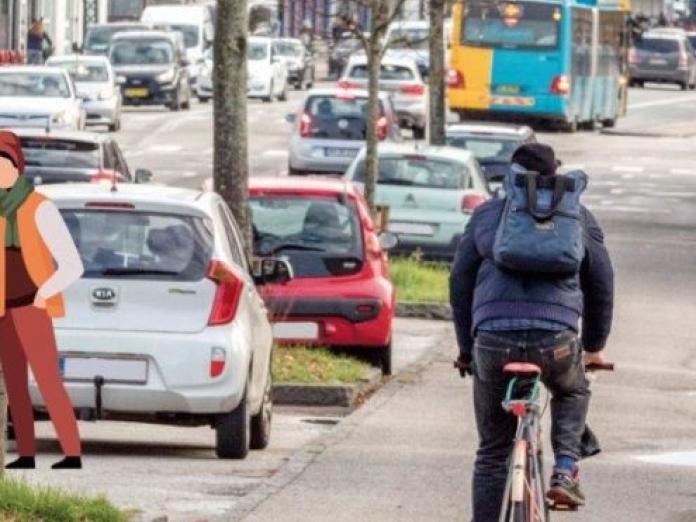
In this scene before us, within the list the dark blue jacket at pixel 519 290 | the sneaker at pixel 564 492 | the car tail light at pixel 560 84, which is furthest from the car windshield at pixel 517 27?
the sneaker at pixel 564 492

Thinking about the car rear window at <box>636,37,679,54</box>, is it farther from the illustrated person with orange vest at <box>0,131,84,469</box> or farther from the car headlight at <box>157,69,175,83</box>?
the illustrated person with orange vest at <box>0,131,84,469</box>

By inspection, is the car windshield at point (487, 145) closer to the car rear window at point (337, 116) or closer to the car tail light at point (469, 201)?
the car rear window at point (337, 116)

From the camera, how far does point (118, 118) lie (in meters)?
57.2

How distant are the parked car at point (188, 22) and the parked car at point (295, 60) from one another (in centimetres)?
229

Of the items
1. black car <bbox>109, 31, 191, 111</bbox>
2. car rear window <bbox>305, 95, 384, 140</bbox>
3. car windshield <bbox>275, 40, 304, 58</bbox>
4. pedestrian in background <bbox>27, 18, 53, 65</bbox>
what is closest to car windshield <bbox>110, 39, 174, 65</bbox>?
black car <bbox>109, 31, 191, 111</bbox>

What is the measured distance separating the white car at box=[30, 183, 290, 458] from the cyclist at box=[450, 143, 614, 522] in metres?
2.68

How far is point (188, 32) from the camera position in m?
76.9

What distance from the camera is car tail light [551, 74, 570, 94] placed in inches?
2267

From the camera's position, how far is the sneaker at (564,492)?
9312 millimetres

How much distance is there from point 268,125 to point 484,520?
2043 inches

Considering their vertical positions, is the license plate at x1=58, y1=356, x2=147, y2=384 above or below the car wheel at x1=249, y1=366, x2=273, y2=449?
above

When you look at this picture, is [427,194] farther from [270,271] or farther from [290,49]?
[290,49]

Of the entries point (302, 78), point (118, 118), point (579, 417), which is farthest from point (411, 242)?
point (302, 78)

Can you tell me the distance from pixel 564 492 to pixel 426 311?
16.1m
